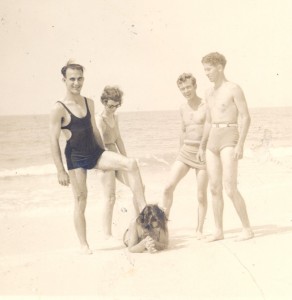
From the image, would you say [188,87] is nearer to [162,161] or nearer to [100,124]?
[100,124]

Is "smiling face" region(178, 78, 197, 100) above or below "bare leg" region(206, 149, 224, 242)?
above

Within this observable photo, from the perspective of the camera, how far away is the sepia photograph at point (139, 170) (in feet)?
11.5

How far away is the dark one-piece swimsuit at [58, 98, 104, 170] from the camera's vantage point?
4.08 m

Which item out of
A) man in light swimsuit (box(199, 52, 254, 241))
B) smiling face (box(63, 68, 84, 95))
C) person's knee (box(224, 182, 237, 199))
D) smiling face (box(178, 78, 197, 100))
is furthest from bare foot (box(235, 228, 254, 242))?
smiling face (box(63, 68, 84, 95))

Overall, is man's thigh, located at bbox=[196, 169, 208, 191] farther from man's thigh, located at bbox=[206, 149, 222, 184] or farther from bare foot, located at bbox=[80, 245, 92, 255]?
bare foot, located at bbox=[80, 245, 92, 255]

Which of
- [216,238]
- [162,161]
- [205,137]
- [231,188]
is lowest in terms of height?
[162,161]

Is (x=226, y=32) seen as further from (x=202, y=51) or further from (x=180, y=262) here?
(x=180, y=262)

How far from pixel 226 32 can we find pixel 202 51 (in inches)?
22.8

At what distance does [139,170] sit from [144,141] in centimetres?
1494

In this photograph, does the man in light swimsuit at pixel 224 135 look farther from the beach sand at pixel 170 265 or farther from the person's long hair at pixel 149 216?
the person's long hair at pixel 149 216

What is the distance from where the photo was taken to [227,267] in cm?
354

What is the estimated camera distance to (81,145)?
13.5ft

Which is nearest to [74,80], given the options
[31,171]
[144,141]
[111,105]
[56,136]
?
[56,136]

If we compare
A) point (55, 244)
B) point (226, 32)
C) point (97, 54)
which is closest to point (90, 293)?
point (55, 244)
